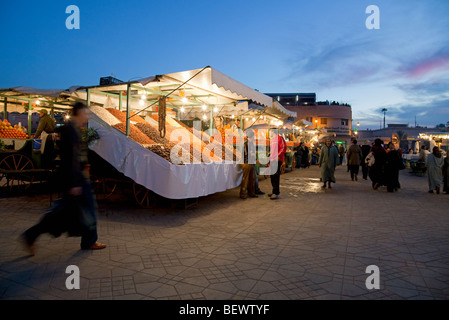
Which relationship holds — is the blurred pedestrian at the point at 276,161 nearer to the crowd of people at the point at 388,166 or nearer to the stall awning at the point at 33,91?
the crowd of people at the point at 388,166

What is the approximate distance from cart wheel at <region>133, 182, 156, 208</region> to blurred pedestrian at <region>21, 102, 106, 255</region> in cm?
309

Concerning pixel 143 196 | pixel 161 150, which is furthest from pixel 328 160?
pixel 143 196

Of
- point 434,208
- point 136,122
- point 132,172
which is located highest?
point 136,122

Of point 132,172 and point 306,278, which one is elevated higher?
point 132,172

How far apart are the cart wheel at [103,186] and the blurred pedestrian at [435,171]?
10.0m

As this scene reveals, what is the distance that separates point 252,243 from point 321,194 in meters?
5.50

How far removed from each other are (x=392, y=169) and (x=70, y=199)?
1011cm

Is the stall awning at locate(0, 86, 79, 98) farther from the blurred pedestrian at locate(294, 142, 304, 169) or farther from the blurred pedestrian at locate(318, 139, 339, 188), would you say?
the blurred pedestrian at locate(294, 142, 304, 169)

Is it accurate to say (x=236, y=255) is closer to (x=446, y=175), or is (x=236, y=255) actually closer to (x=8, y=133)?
(x=8, y=133)

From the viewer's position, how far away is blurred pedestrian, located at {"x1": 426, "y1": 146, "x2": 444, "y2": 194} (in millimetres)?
9977
